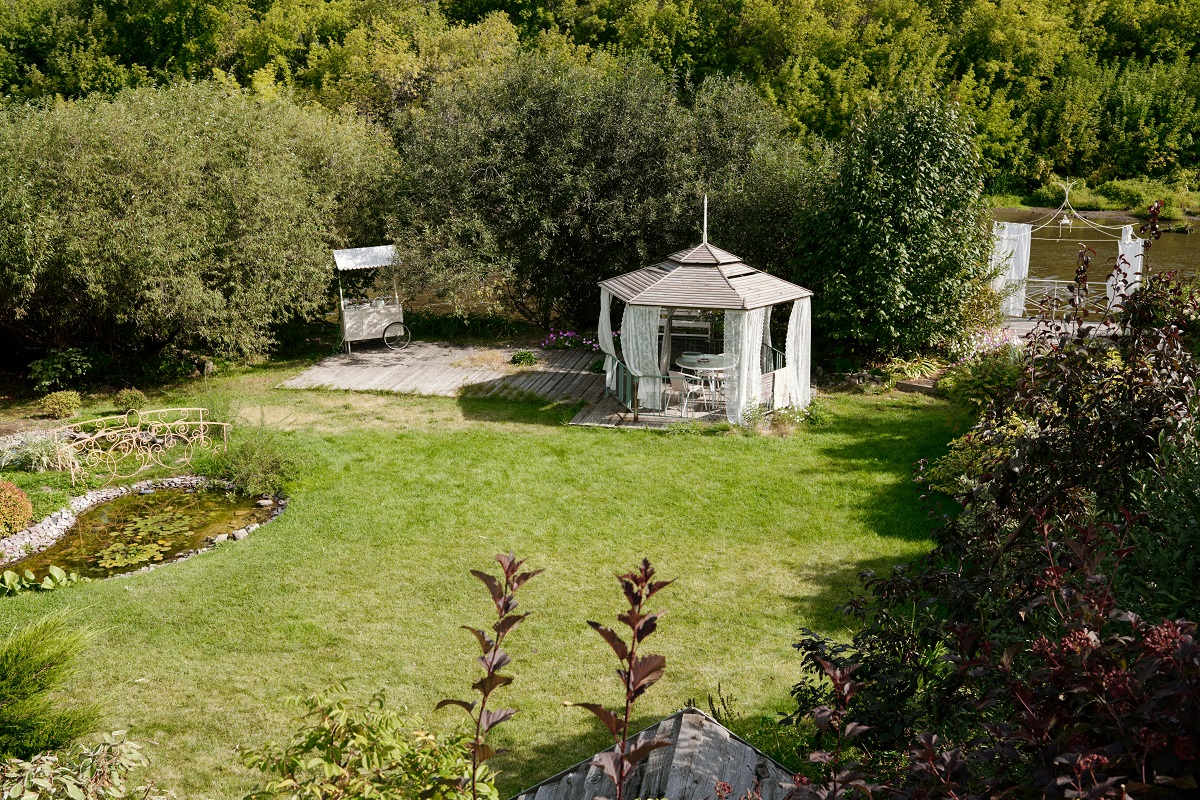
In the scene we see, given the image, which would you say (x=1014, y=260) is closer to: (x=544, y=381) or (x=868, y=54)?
(x=544, y=381)

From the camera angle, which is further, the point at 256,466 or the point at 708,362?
the point at 708,362

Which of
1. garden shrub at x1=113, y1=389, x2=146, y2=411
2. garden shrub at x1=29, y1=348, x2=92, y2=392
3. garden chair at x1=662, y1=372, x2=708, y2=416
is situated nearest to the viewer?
garden chair at x1=662, y1=372, x2=708, y2=416

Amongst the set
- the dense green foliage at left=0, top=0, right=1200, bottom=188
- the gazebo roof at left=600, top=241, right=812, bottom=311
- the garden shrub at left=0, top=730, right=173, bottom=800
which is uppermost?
the dense green foliage at left=0, top=0, right=1200, bottom=188

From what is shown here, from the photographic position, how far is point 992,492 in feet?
13.1

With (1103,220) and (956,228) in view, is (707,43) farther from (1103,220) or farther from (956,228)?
(956,228)

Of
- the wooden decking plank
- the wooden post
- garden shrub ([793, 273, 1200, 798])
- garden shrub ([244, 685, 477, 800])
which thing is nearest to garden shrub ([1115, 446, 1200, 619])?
garden shrub ([793, 273, 1200, 798])

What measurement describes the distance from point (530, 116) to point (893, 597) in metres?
13.9

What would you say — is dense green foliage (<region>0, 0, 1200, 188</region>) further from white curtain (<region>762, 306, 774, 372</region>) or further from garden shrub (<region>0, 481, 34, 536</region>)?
garden shrub (<region>0, 481, 34, 536</region>)

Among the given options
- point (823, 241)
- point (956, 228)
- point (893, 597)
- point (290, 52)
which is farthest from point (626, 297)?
point (290, 52)

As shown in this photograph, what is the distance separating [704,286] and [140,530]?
742 centimetres

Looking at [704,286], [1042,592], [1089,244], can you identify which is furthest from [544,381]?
[1089,244]

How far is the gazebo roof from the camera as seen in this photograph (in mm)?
12344

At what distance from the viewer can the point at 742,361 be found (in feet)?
40.8

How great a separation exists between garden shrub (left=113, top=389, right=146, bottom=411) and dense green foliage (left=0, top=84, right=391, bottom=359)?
1.12 meters
